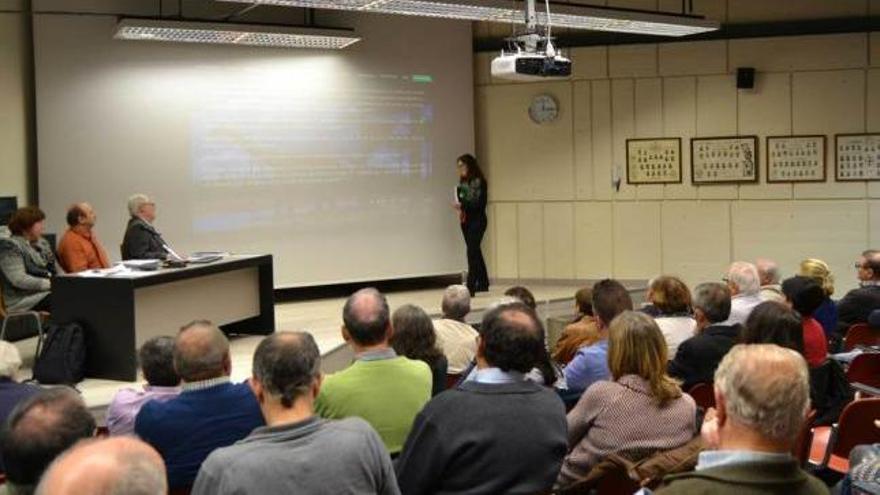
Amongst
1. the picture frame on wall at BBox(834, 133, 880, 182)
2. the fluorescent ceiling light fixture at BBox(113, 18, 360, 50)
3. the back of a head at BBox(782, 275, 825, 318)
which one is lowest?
the back of a head at BBox(782, 275, 825, 318)

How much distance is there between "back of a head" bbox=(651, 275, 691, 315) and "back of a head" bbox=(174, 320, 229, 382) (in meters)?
2.73

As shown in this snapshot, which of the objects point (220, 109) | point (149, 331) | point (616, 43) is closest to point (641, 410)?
point (149, 331)

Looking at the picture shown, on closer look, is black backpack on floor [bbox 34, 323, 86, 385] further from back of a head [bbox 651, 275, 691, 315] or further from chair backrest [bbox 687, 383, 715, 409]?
chair backrest [bbox 687, 383, 715, 409]

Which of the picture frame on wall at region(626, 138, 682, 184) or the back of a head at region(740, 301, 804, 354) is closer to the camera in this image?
the back of a head at region(740, 301, 804, 354)

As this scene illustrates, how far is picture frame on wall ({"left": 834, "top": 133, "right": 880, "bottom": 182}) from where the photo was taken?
9953 millimetres

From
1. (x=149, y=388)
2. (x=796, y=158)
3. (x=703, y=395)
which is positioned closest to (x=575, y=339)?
(x=703, y=395)

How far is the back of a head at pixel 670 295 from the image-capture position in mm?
5141

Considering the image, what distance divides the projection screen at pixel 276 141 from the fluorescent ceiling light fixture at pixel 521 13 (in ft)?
5.72

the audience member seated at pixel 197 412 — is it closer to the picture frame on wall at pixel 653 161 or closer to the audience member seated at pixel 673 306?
the audience member seated at pixel 673 306

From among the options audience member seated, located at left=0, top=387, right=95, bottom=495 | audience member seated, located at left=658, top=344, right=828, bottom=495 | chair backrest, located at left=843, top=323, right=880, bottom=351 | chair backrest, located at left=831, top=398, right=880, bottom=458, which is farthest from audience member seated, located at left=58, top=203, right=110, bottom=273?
audience member seated, located at left=658, top=344, right=828, bottom=495

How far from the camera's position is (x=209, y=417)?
10.0 ft

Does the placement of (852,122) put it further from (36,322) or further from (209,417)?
(209,417)

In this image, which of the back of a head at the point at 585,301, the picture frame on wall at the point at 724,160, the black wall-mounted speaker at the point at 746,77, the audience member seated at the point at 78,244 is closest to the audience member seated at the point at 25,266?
the audience member seated at the point at 78,244

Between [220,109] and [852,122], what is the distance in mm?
6533
